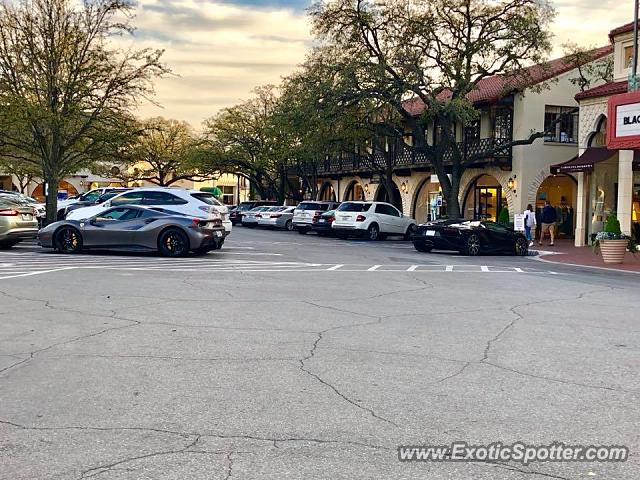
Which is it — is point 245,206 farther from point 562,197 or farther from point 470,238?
point 470,238

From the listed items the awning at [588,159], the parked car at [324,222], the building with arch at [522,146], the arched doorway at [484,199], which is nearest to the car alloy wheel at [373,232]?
the parked car at [324,222]

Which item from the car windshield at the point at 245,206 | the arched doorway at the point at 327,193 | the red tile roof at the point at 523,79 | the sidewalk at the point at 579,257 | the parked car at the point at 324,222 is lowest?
the sidewalk at the point at 579,257

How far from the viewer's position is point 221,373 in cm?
639

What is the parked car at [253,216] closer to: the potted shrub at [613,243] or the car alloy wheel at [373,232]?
the car alloy wheel at [373,232]

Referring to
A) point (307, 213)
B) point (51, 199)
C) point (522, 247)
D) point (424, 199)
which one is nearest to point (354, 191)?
point (424, 199)

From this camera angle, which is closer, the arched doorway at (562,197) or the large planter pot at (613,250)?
the large planter pot at (613,250)

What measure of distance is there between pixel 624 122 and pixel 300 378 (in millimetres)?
19497

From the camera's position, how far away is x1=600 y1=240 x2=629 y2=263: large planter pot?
20.8m

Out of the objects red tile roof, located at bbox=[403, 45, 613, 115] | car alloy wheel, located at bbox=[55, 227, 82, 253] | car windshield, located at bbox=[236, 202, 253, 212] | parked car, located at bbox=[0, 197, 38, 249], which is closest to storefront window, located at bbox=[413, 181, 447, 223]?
red tile roof, located at bbox=[403, 45, 613, 115]

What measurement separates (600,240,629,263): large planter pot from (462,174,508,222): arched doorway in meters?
17.5

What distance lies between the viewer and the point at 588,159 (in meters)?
28.7

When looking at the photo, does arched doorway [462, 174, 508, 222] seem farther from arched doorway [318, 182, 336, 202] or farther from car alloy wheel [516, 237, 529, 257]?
arched doorway [318, 182, 336, 202]

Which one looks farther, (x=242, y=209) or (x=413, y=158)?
(x=242, y=209)

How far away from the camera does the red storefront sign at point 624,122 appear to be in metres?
22.2
